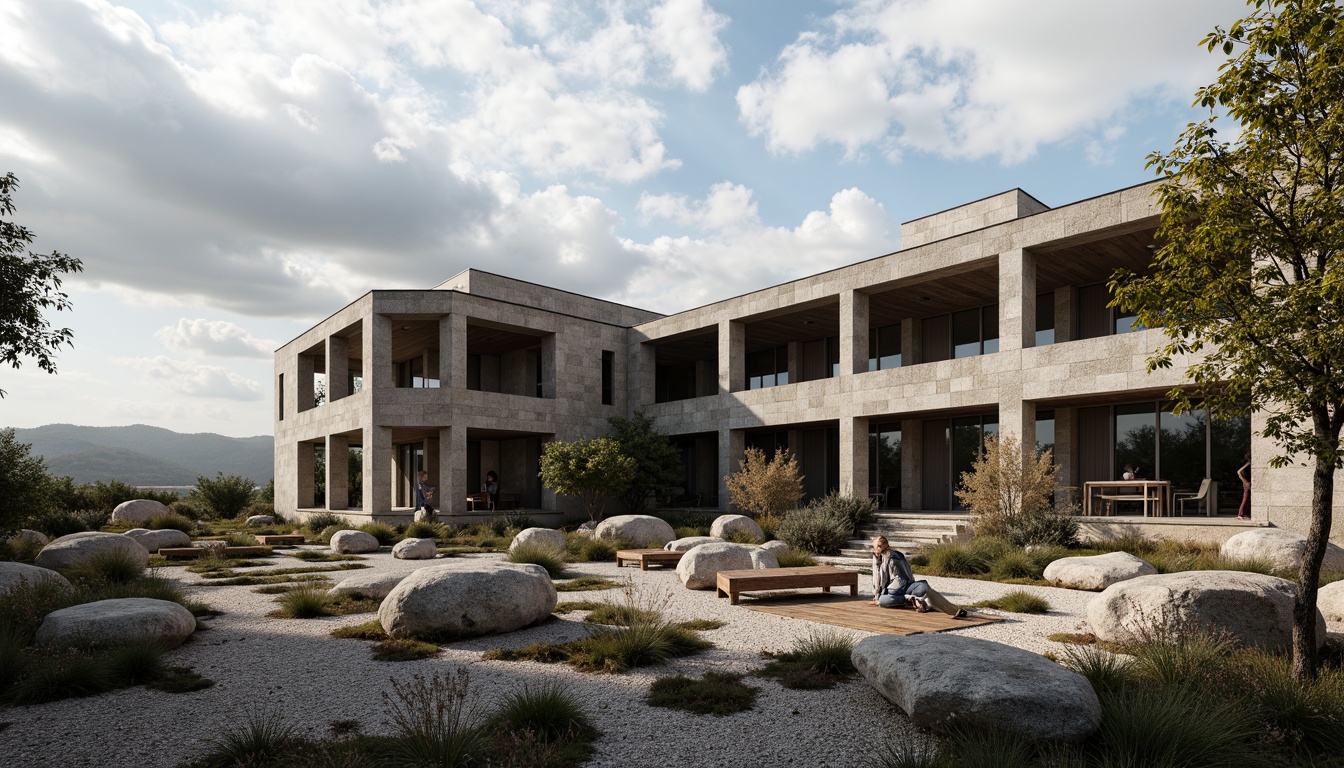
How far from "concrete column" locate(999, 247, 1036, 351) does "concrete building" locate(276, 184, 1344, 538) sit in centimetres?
5

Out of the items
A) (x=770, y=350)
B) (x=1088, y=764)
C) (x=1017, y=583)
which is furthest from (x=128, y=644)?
(x=770, y=350)

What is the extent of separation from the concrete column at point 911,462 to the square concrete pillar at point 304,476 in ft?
75.5

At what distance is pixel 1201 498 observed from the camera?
17297 mm

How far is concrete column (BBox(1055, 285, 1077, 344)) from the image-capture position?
67.5 feet

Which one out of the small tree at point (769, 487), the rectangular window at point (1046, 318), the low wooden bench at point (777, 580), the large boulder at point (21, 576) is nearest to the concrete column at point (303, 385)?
the small tree at point (769, 487)

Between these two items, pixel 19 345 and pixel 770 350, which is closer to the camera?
pixel 19 345

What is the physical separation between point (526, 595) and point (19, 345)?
824cm

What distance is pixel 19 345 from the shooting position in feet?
35.0

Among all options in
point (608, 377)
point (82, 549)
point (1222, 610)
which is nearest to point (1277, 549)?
point (1222, 610)

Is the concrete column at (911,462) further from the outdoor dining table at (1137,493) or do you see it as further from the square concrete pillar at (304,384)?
the square concrete pillar at (304,384)

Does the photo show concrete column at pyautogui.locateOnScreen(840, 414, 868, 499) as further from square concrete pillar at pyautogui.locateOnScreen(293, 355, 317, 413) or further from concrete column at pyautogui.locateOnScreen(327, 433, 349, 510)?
square concrete pillar at pyautogui.locateOnScreen(293, 355, 317, 413)

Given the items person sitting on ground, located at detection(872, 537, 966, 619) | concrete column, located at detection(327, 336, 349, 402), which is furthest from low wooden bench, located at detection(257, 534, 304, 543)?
person sitting on ground, located at detection(872, 537, 966, 619)

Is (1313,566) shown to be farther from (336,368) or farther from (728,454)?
(336,368)

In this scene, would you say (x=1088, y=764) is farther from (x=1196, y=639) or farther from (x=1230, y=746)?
(x=1196, y=639)
